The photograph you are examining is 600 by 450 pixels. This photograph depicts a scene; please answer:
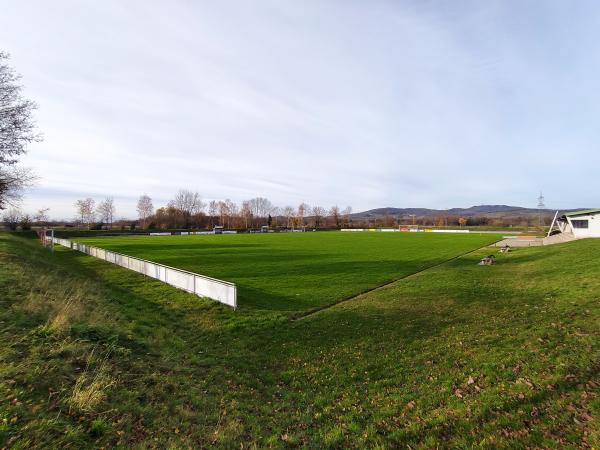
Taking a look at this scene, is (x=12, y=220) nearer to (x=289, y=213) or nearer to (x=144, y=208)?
(x=144, y=208)

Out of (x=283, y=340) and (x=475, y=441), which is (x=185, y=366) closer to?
(x=283, y=340)

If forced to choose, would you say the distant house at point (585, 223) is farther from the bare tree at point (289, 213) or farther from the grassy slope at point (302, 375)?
the bare tree at point (289, 213)

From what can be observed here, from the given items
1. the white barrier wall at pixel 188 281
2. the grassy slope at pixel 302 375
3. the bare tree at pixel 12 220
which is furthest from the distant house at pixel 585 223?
the bare tree at pixel 12 220

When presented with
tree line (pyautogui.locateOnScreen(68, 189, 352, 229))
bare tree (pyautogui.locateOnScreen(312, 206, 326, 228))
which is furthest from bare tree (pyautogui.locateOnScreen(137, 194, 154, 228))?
bare tree (pyautogui.locateOnScreen(312, 206, 326, 228))

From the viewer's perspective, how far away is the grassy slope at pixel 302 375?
509cm

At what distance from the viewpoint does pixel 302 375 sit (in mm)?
8188

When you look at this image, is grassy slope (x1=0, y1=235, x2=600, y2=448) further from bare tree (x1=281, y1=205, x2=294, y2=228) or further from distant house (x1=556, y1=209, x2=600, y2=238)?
bare tree (x1=281, y1=205, x2=294, y2=228)

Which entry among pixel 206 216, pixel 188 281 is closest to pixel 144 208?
pixel 206 216

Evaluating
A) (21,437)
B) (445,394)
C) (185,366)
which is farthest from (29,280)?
(445,394)

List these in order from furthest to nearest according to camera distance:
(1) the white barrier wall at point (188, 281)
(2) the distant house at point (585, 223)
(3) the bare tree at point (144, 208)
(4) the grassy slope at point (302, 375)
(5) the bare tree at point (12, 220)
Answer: (3) the bare tree at point (144, 208) < (5) the bare tree at point (12, 220) < (2) the distant house at point (585, 223) < (1) the white barrier wall at point (188, 281) < (4) the grassy slope at point (302, 375)

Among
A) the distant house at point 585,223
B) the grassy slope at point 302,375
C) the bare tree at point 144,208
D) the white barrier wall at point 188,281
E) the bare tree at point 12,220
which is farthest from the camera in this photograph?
the bare tree at point 144,208

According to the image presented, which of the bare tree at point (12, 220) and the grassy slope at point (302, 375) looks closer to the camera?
the grassy slope at point (302, 375)

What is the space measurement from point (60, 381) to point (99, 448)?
6.29 feet

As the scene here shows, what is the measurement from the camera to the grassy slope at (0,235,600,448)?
200 inches
